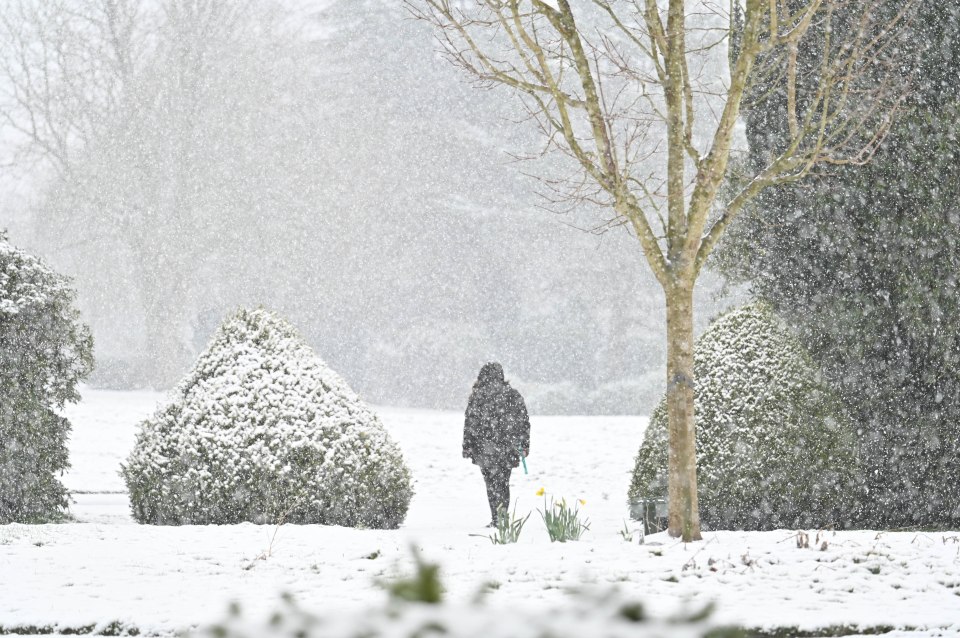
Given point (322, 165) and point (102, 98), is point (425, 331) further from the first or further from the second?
point (102, 98)

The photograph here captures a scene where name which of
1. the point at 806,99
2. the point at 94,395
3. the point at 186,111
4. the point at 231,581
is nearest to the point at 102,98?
the point at 186,111

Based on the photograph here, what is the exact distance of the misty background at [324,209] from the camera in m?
30.8

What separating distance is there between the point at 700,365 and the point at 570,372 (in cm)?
2425

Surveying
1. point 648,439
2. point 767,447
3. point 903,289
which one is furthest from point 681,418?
point 903,289

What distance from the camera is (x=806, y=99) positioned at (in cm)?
995

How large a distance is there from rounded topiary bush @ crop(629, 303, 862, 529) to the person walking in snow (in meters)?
2.23

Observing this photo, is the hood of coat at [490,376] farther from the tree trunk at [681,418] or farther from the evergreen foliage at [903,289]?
the tree trunk at [681,418]

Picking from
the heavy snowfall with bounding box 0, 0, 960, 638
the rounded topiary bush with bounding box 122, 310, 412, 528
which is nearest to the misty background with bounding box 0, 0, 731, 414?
the heavy snowfall with bounding box 0, 0, 960, 638

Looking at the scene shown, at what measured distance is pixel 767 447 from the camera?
27.2ft

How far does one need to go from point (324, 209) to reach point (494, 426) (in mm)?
22352

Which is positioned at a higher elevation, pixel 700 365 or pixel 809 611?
pixel 700 365

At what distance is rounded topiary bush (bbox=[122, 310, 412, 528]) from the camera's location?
8336 millimetres

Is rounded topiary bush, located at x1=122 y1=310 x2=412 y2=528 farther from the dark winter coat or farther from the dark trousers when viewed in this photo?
the dark trousers

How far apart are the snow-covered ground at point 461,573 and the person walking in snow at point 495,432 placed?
1988 mm
